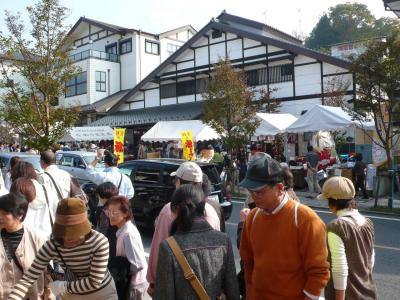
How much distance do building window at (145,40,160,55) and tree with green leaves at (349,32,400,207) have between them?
88.8ft

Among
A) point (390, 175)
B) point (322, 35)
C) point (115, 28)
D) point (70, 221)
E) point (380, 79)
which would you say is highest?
point (322, 35)

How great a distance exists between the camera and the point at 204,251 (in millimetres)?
2479

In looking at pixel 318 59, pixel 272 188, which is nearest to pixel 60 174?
pixel 272 188

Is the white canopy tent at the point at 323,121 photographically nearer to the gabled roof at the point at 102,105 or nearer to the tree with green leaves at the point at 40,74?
the tree with green leaves at the point at 40,74

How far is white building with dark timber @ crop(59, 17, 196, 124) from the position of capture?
116 ft

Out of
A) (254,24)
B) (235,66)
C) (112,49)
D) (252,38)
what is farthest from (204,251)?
(112,49)

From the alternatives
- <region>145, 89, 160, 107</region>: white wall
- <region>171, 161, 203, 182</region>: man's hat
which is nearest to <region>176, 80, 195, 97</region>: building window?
<region>145, 89, 160, 107</region>: white wall

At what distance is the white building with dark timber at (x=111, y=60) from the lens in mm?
35219

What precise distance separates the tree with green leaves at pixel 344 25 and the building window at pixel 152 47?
21.5 metres

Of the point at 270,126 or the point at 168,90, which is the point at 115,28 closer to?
the point at 168,90

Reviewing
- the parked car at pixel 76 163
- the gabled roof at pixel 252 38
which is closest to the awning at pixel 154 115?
the gabled roof at pixel 252 38

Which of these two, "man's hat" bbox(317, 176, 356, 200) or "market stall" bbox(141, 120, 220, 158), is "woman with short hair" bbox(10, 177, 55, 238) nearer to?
"man's hat" bbox(317, 176, 356, 200)

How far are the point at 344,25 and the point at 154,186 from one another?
49135mm

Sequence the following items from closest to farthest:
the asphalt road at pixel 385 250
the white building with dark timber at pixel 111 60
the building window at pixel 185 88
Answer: the asphalt road at pixel 385 250, the building window at pixel 185 88, the white building with dark timber at pixel 111 60
